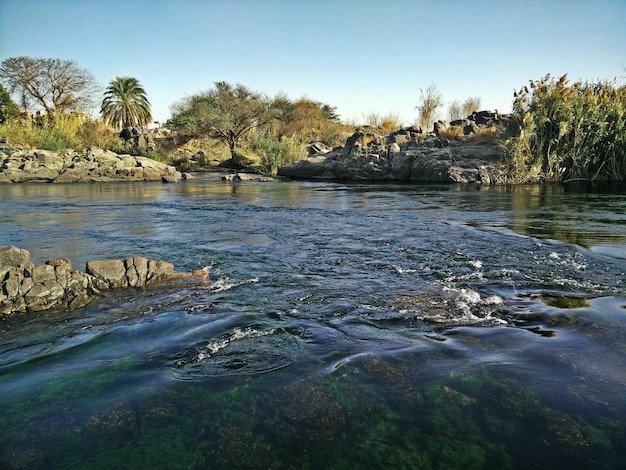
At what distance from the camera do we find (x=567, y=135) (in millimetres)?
17203

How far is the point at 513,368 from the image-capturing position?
2.65 m

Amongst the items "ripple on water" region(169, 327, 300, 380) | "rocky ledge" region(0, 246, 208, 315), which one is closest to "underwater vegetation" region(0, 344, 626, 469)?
"ripple on water" region(169, 327, 300, 380)

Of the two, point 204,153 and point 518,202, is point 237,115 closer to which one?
point 204,153

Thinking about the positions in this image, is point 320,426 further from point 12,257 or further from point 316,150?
point 316,150

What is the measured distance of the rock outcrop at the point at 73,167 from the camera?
69.9 feet

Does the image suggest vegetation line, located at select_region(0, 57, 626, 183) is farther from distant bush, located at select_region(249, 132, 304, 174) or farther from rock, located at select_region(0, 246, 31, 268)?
rock, located at select_region(0, 246, 31, 268)

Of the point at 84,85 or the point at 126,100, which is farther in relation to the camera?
the point at 126,100

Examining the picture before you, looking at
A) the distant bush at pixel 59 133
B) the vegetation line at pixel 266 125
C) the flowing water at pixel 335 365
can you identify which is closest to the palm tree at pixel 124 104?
the vegetation line at pixel 266 125

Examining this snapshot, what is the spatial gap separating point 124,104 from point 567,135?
134 feet

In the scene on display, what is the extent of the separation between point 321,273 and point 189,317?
180 centimetres

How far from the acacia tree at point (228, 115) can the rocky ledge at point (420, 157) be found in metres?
9.63

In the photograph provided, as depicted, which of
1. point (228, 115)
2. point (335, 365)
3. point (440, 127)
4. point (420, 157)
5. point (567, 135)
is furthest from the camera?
point (228, 115)

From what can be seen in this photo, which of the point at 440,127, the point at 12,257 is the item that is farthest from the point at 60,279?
the point at 440,127

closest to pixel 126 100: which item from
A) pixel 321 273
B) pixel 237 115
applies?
pixel 237 115
